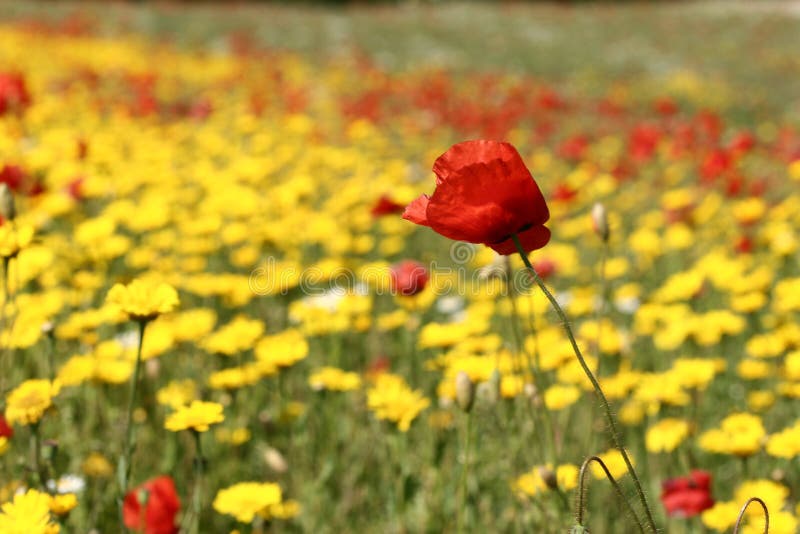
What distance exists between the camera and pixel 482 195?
0.95 metres

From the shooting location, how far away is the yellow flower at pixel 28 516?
44.9 inches

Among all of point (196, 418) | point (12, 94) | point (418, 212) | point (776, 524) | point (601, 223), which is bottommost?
point (776, 524)

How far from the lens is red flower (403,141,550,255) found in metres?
0.93

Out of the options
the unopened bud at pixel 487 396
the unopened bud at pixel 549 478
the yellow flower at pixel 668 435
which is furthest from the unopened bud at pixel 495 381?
the yellow flower at pixel 668 435

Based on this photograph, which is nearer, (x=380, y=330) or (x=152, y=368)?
(x=152, y=368)

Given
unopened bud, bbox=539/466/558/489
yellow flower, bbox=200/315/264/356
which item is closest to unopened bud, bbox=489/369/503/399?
unopened bud, bbox=539/466/558/489

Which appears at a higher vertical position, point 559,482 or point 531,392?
point 531,392

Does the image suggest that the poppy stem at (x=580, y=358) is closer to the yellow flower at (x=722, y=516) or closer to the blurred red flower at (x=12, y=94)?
the yellow flower at (x=722, y=516)

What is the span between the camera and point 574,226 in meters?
3.62

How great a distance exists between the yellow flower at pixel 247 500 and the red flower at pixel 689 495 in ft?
2.38

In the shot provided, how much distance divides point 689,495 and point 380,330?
1.65 m

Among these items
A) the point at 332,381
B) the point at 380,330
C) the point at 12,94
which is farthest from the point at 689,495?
the point at 12,94

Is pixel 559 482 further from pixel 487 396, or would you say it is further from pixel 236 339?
pixel 236 339

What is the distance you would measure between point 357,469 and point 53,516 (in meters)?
0.83
